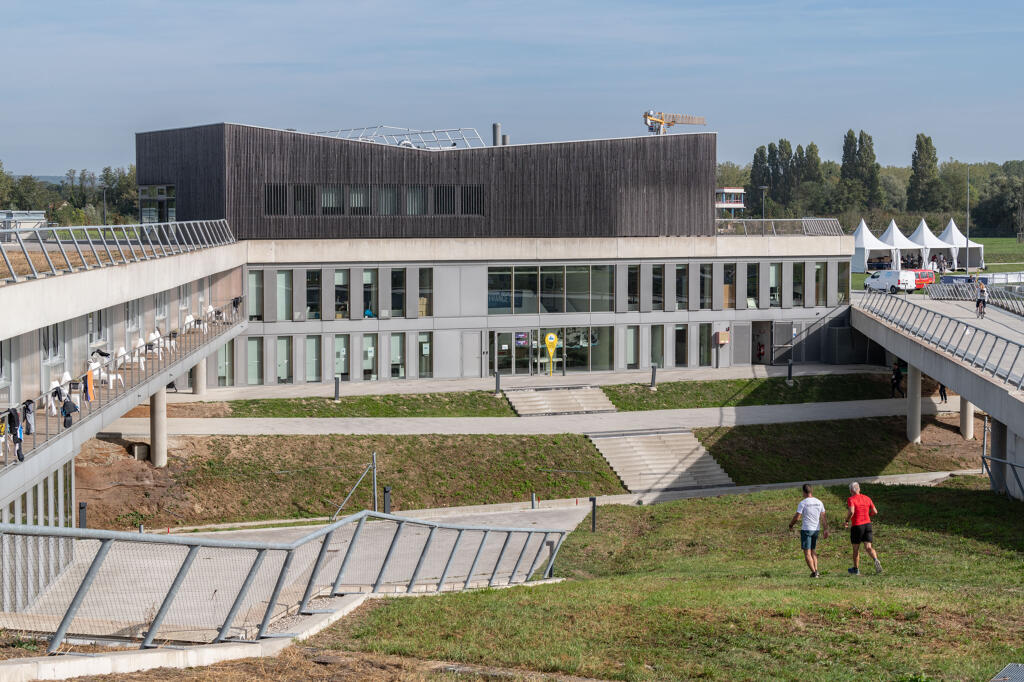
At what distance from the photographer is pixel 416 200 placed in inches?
1848

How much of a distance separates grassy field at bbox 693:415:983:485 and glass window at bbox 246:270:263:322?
17.4 metres

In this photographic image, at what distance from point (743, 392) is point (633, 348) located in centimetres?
548

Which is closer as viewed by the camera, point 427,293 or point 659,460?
point 659,460

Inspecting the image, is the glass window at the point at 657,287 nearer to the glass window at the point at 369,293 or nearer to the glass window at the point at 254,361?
the glass window at the point at 369,293

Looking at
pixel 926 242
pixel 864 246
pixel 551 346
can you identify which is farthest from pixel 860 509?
pixel 926 242

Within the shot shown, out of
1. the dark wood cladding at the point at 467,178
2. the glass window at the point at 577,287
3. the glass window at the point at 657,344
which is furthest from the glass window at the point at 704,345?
the glass window at the point at 577,287

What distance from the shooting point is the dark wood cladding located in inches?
1775

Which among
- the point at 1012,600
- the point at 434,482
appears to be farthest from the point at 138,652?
the point at 434,482

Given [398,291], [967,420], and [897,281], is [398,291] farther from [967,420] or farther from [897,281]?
[897,281]

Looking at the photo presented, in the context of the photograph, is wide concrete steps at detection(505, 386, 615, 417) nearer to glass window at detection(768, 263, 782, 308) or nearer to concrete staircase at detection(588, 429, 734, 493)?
concrete staircase at detection(588, 429, 734, 493)

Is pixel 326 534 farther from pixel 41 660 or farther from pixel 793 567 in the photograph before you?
pixel 793 567

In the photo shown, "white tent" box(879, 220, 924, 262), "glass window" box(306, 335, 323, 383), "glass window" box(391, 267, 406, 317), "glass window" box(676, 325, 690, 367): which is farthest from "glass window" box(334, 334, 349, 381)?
"white tent" box(879, 220, 924, 262)

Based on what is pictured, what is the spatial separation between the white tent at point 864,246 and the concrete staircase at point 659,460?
40.1 m

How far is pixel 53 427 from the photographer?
67.5ft
